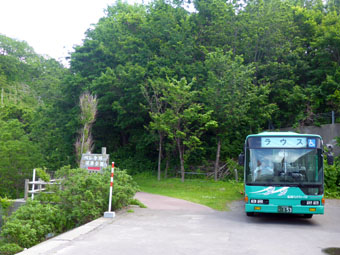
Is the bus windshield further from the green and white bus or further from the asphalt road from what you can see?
the asphalt road

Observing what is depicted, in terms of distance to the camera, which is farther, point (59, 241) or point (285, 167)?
point (285, 167)

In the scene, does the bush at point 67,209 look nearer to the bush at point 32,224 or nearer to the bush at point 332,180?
the bush at point 32,224

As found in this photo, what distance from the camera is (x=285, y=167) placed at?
465 inches

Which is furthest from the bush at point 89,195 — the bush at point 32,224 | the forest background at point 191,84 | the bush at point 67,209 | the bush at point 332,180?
the bush at point 332,180

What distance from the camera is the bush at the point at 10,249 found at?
10602 millimetres

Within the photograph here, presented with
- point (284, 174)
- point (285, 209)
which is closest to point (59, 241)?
point (285, 209)

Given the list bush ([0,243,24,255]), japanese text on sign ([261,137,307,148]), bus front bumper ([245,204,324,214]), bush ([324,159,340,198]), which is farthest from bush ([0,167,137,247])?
bush ([324,159,340,198])

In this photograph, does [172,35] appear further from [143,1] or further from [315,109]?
[143,1]

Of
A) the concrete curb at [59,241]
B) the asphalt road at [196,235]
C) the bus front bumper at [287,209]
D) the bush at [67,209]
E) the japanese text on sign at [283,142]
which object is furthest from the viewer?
the japanese text on sign at [283,142]

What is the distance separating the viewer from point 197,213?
539 inches

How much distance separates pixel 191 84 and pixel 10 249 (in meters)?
16.4

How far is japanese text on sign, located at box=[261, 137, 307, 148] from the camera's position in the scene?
39.3 feet

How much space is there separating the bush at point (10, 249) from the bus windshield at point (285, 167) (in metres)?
6.99

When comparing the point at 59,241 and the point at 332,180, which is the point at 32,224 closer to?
the point at 59,241
